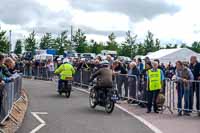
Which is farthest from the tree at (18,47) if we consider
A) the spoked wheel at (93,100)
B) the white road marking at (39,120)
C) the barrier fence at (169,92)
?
the white road marking at (39,120)

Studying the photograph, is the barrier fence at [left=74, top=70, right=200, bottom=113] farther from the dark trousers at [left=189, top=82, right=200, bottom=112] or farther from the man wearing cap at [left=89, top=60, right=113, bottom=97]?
the man wearing cap at [left=89, top=60, right=113, bottom=97]

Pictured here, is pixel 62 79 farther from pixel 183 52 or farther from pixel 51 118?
pixel 183 52

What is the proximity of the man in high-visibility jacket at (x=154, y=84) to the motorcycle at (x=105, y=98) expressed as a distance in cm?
115

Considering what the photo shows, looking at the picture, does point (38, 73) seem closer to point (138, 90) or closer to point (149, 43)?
point (138, 90)

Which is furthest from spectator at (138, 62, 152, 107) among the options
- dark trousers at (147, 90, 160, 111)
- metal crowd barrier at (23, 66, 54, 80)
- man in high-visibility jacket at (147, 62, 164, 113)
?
metal crowd barrier at (23, 66, 54, 80)

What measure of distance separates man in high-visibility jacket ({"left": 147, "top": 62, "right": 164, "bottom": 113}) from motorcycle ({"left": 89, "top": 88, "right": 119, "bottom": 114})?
3.78 feet

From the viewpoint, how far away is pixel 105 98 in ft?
53.4

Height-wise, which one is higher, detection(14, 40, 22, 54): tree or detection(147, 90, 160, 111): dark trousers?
detection(14, 40, 22, 54): tree

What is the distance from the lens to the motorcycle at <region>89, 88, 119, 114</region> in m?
15.9

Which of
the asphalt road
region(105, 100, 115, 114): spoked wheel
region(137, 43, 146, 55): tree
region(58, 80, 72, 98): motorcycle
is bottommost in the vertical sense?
the asphalt road

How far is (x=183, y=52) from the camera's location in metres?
45.9

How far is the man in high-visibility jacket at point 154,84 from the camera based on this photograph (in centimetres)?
1612

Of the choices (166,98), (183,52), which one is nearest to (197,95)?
(166,98)

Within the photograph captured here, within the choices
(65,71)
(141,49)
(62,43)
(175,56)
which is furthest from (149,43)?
(65,71)
